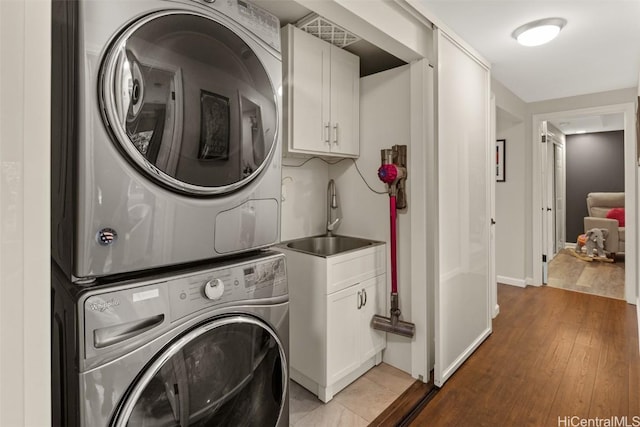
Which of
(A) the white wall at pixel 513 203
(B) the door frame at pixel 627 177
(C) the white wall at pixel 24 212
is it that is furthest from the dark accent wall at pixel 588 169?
(C) the white wall at pixel 24 212

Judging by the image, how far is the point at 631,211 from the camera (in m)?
3.68

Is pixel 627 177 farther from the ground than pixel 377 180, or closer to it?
farther from the ground

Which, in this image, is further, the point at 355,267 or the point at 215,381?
the point at 355,267

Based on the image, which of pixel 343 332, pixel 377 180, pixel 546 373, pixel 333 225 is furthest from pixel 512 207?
pixel 343 332

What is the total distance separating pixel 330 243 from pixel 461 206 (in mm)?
970

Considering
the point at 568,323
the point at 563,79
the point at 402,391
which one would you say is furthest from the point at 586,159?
the point at 402,391

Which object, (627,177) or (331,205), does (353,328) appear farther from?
(627,177)

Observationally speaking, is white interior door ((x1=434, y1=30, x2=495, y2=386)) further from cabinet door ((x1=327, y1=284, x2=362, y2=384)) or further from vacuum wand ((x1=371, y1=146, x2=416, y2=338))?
cabinet door ((x1=327, y1=284, x2=362, y2=384))

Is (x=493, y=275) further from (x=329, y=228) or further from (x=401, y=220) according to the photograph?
(x=329, y=228)

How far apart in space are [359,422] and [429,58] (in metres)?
2.18

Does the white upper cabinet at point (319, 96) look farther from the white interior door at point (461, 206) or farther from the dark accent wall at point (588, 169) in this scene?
the dark accent wall at point (588, 169)

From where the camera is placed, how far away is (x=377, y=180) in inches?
95.3

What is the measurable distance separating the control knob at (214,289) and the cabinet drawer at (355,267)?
3.10 ft

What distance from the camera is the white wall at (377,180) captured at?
2.30 m
